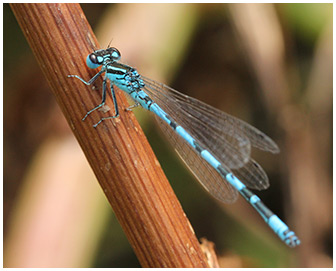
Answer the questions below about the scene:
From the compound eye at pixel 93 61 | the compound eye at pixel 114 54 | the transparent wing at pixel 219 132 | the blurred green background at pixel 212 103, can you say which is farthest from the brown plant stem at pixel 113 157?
the blurred green background at pixel 212 103

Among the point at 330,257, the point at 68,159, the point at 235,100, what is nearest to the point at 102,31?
the point at 68,159

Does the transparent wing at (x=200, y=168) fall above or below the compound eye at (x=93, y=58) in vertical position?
below

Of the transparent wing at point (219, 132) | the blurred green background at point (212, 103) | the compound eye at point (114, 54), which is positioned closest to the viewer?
the compound eye at point (114, 54)

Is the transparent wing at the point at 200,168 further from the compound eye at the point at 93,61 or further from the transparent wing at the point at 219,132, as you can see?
the compound eye at the point at 93,61

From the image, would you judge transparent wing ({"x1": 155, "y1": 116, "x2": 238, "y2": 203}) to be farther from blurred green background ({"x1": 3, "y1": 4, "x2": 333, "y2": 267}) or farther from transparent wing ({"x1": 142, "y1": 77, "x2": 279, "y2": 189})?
blurred green background ({"x1": 3, "y1": 4, "x2": 333, "y2": 267})

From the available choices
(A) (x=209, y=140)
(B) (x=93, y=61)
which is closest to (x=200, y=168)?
(A) (x=209, y=140)

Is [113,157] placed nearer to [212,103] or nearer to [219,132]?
[219,132]
